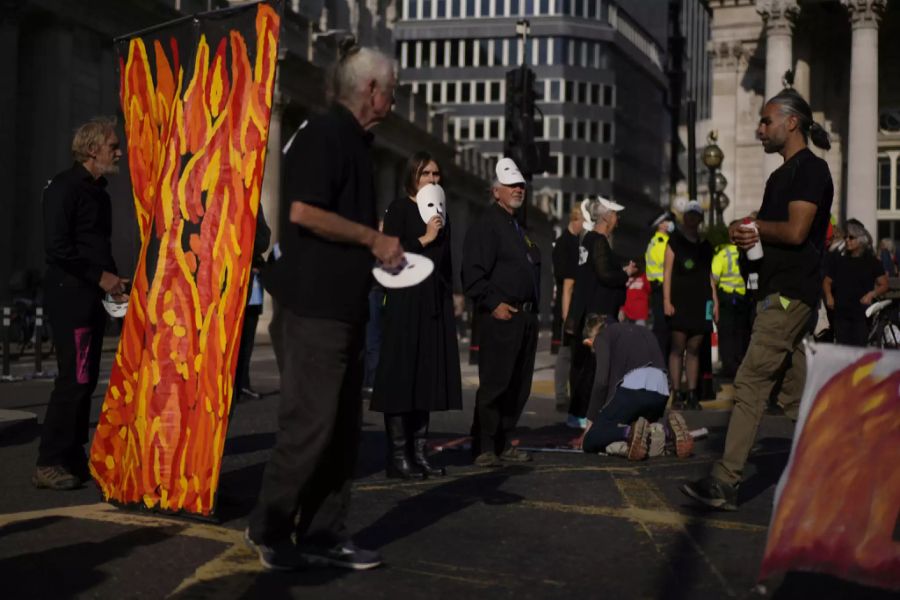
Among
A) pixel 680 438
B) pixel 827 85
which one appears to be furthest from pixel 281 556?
pixel 827 85

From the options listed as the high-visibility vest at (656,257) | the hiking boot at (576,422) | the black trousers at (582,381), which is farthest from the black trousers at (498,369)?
the high-visibility vest at (656,257)

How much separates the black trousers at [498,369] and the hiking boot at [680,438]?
1.20 metres

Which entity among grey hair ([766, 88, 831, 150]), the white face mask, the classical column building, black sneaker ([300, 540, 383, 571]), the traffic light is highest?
the classical column building

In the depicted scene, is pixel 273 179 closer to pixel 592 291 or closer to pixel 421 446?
pixel 592 291

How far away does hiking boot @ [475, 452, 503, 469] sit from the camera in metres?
8.57

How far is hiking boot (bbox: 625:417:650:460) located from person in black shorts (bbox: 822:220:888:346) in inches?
241

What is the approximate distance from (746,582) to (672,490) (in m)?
2.40

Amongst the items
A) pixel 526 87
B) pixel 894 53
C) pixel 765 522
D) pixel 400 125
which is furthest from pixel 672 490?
pixel 400 125

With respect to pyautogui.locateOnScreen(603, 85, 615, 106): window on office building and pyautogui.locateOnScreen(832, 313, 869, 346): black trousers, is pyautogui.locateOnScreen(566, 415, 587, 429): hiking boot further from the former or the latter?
pyautogui.locateOnScreen(603, 85, 615, 106): window on office building

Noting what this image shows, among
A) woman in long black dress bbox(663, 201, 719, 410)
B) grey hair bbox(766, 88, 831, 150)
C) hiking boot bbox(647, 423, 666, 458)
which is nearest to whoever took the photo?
grey hair bbox(766, 88, 831, 150)

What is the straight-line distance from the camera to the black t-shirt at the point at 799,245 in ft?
22.4

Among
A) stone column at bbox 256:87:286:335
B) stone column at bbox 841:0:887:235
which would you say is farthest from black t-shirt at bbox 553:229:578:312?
stone column at bbox 256:87:286:335

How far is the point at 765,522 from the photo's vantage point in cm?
664

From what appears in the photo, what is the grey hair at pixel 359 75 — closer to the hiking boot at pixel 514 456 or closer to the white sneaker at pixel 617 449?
the hiking boot at pixel 514 456
